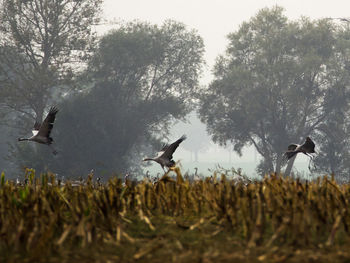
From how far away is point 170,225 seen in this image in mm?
4984

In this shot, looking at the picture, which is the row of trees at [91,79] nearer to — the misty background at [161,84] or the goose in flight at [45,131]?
the misty background at [161,84]

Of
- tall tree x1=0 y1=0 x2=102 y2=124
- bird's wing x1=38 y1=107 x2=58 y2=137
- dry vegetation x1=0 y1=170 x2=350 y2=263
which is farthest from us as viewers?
tall tree x1=0 y1=0 x2=102 y2=124

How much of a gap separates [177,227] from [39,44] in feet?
161

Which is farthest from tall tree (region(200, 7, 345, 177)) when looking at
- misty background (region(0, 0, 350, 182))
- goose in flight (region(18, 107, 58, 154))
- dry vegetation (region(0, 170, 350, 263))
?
dry vegetation (region(0, 170, 350, 263))


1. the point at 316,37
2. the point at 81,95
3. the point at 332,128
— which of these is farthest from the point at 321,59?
the point at 81,95

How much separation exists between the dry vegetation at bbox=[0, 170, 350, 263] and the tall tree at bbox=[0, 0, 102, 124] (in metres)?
44.4

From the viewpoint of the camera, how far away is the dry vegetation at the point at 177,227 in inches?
156

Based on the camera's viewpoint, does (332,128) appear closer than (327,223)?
No

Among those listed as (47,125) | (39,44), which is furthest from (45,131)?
(39,44)

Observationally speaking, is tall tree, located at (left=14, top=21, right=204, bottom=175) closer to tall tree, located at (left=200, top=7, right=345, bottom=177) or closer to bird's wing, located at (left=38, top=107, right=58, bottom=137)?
tall tree, located at (left=200, top=7, right=345, bottom=177)

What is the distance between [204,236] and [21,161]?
152ft

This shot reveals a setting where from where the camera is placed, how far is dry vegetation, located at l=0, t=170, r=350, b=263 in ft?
13.0

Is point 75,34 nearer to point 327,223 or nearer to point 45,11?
point 45,11

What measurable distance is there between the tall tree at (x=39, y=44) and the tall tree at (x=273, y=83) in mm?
A: 13454
